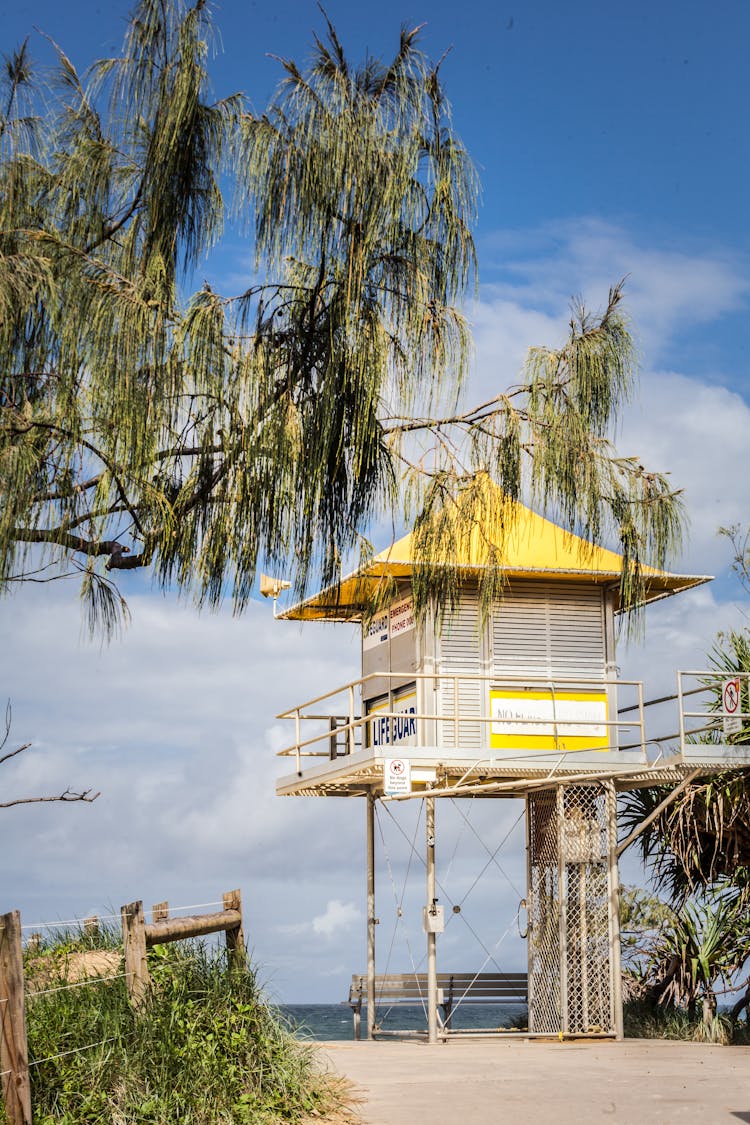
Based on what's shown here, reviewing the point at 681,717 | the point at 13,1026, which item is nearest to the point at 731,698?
the point at 681,717

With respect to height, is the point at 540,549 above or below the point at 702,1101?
above

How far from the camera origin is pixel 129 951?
368 inches

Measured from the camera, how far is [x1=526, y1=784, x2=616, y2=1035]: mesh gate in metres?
17.4

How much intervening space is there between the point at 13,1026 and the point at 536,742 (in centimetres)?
1101

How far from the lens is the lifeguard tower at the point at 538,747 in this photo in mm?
Result: 17156

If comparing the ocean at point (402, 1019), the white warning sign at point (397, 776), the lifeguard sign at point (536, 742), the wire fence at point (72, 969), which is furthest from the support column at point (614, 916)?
the ocean at point (402, 1019)

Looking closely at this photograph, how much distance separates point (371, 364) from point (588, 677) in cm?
1163

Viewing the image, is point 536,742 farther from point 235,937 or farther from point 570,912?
point 235,937

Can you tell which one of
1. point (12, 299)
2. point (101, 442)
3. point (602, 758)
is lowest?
point (602, 758)

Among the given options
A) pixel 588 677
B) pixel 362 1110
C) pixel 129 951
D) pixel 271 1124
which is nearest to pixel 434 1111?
pixel 362 1110

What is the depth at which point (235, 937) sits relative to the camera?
10148 mm

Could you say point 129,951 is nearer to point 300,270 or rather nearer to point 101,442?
point 101,442

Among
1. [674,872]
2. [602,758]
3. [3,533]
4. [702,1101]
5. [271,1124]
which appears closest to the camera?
[3,533]

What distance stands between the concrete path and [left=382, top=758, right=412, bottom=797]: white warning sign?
9.04 ft
